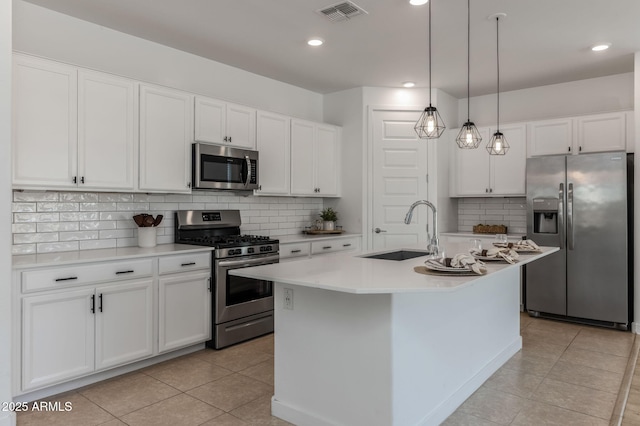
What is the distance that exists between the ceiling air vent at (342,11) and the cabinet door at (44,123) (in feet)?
6.38

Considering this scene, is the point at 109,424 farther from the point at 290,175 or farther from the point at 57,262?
the point at 290,175

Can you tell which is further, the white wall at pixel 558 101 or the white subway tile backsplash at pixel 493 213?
the white subway tile backsplash at pixel 493 213

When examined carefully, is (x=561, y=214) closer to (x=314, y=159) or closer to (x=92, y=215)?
(x=314, y=159)

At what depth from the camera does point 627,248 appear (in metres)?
4.41

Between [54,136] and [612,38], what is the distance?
4.71 m

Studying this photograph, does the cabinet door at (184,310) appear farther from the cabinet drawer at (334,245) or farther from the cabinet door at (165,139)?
the cabinet drawer at (334,245)

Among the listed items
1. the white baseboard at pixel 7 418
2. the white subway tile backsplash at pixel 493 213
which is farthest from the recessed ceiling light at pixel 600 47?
the white baseboard at pixel 7 418

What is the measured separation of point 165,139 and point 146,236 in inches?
33.7

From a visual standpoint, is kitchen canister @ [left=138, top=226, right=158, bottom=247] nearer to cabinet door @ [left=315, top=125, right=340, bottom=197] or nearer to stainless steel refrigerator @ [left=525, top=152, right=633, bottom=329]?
cabinet door @ [left=315, top=125, right=340, bottom=197]

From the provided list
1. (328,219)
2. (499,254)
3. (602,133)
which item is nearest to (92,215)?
(328,219)

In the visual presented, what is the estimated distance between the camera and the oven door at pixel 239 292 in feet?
12.6

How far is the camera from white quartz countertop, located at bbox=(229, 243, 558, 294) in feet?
6.49

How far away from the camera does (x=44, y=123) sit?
3.06 metres

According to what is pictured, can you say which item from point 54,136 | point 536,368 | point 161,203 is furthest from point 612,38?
point 54,136
